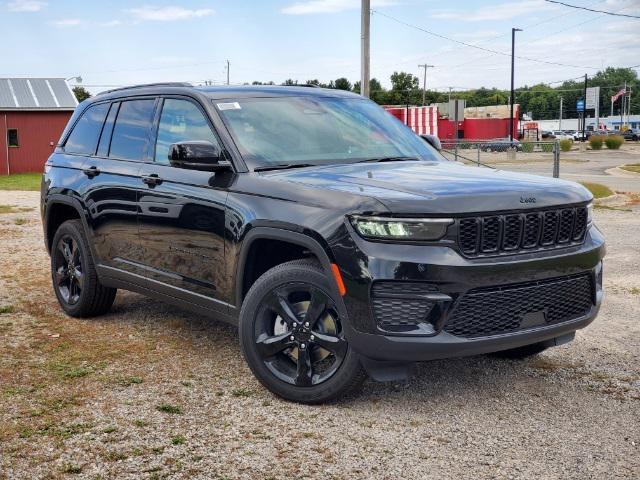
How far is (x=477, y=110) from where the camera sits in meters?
89.6

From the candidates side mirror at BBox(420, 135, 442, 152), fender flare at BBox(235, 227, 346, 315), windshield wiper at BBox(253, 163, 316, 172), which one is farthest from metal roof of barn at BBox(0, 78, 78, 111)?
fender flare at BBox(235, 227, 346, 315)

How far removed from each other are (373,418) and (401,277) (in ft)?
2.84

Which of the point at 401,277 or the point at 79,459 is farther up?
the point at 401,277

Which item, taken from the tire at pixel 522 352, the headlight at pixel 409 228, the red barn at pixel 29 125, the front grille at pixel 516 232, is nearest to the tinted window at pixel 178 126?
the headlight at pixel 409 228

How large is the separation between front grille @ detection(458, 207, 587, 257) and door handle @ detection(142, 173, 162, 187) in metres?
2.38

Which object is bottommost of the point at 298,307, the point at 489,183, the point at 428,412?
the point at 428,412

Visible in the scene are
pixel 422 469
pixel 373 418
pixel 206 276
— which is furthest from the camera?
pixel 206 276

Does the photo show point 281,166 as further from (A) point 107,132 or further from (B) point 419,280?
(A) point 107,132

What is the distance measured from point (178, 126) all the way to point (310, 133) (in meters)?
0.96

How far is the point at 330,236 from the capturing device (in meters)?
4.38

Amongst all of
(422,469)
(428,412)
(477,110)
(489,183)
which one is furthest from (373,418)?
(477,110)

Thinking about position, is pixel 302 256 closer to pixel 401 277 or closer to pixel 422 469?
pixel 401 277

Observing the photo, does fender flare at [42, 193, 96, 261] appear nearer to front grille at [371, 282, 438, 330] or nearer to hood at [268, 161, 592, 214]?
hood at [268, 161, 592, 214]

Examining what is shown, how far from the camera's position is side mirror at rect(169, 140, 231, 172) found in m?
5.04
